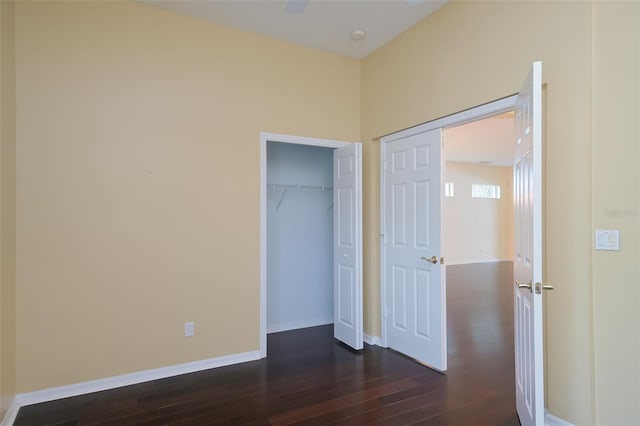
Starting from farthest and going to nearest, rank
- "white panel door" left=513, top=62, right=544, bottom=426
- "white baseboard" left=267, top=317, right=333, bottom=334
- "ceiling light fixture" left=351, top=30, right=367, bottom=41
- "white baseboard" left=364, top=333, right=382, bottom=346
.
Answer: "white baseboard" left=267, top=317, right=333, bottom=334 < "white baseboard" left=364, top=333, right=382, bottom=346 < "ceiling light fixture" left=351, top=30, right=367, bottom=41 < "white panel door" left=513, top=62, right=544, bottom=426

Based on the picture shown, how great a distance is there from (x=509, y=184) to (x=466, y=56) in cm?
1009

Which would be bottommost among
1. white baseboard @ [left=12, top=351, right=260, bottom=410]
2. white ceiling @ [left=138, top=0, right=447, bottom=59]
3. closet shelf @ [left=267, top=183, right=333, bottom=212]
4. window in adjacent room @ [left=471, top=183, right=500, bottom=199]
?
white baseboard @ [left=12, top=351, right=260, bottom=410]

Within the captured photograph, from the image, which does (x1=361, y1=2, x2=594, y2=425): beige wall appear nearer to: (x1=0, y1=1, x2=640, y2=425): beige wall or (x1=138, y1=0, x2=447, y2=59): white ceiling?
(x1=0, y1=1, x2=640, y2=425): beige wall

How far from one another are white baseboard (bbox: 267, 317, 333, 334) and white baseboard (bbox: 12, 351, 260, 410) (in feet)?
2.80

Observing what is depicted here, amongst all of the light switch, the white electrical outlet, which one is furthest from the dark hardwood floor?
the light switch

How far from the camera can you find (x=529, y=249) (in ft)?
6.31

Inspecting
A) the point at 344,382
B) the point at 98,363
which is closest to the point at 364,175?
the point at 344,382

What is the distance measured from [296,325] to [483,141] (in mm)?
5376

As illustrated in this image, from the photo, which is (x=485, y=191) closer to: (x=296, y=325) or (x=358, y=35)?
(x=296, y=325)

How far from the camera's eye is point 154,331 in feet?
9.68

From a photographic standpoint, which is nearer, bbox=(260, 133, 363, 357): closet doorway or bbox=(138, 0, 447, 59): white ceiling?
bbox=(138, 0, 447, 59): white ceiling

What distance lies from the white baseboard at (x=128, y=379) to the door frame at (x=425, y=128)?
1.41 meters

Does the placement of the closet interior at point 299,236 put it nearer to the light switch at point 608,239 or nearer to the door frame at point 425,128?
the door frame at point 425,128

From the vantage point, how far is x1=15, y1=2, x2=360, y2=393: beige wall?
258cm
